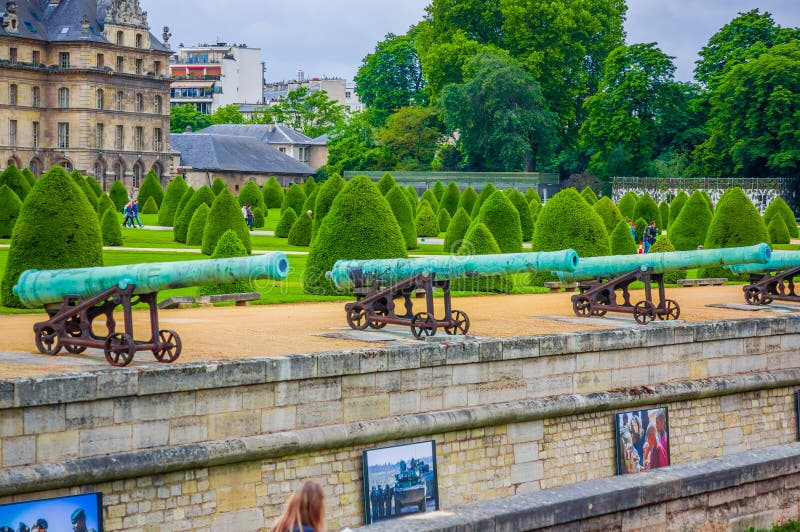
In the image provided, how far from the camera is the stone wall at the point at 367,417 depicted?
12266 millimetres

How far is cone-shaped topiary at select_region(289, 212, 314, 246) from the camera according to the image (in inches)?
1517

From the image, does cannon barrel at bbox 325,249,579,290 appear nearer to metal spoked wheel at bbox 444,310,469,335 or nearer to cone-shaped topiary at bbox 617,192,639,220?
metal spoked wheel at bbox 444,310,469,335

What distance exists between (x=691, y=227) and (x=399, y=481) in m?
22.5

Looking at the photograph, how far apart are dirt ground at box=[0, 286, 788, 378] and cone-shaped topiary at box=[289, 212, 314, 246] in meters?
13.5

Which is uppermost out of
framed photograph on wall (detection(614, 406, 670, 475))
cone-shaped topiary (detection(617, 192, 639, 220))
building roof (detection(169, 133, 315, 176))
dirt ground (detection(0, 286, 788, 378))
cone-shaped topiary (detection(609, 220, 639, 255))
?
building roof (detection(169, 133, 315, 176))

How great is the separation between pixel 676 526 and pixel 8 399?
7.76m

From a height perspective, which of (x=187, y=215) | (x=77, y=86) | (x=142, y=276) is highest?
(x=77, y=86)

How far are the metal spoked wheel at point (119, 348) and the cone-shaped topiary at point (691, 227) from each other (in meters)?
24.0

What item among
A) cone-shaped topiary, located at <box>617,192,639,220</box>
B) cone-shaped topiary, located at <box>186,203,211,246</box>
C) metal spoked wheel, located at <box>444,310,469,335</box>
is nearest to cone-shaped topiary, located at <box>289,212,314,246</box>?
cone-shaped topiary, located at <box>186,203,211,246</box>

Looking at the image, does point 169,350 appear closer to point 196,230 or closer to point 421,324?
point 421,324

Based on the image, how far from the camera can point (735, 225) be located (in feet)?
102

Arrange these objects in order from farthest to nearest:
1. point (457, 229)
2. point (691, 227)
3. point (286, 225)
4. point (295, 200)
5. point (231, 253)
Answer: point (295, 200), point (286, 225), point (457, 229), point (691, 227), point (231, 253)

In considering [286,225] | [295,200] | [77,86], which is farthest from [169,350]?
[77,86]

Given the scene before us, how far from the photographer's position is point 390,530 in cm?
1291
